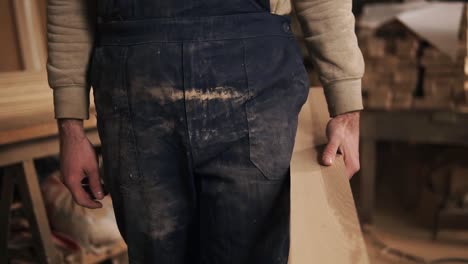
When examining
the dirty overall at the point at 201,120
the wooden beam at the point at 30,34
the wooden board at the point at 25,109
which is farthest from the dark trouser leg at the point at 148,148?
the wooden beam at the point at 30,34

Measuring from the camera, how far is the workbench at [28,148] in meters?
1.22

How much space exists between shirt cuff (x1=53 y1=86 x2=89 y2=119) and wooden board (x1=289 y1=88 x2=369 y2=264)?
16.1 inches

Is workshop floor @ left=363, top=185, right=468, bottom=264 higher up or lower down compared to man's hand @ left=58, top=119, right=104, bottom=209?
lower down

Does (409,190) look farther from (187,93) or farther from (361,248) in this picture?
(187,93)

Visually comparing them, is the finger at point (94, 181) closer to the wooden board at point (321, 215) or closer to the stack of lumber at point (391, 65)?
the wooden board at point (321, 215)

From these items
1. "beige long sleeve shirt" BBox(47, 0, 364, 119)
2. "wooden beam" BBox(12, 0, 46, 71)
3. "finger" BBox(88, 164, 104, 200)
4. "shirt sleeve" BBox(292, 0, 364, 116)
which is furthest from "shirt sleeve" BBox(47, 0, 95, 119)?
"wooden beam" BBox(12, 0, 46, 71)

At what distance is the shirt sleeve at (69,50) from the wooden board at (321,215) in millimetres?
418

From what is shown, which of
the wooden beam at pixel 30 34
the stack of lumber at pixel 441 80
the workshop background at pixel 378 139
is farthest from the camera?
the stack of lumber at pixel 441 80

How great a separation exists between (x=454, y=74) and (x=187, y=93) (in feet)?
5.74

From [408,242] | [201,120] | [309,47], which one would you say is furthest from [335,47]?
[408,242]

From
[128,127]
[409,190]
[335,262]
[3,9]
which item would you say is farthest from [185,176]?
[409,190]

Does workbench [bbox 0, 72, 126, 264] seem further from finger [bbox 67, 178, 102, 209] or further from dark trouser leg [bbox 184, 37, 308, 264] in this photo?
dark trouser leg [bbox 184, 37, 308, 264]

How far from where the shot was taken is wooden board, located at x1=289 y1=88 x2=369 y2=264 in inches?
27.7

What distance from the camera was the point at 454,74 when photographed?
2035 mm
